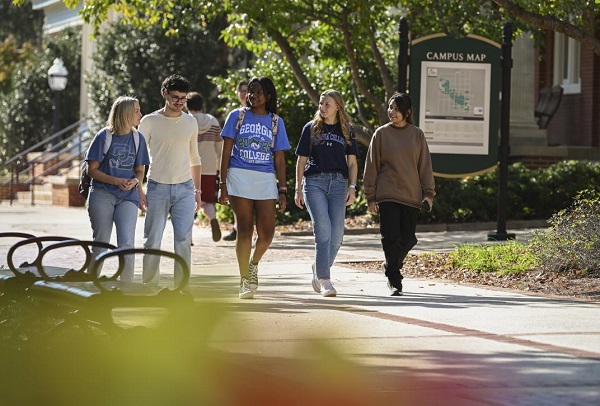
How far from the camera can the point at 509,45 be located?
17.4 m

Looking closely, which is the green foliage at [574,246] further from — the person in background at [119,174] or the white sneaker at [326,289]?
the person in background at [119,174]

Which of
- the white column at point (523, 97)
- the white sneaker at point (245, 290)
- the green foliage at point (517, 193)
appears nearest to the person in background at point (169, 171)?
the white sneaker at point (245, 290)

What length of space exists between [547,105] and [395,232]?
16.0m

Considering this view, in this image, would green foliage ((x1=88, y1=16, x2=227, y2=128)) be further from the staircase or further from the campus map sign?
the campus map sign

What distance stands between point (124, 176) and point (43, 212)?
693 inches

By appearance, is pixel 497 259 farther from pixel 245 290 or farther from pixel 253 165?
pixel 253 165

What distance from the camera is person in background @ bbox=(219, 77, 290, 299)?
11086 millimetres

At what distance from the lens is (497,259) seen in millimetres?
13539

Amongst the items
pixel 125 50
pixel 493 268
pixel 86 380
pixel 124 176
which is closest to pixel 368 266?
pixel 493 268

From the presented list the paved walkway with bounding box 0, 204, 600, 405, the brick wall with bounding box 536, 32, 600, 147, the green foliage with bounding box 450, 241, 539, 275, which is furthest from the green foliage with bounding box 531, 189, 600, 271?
the brick wall with bounding box 536, 32, 600, 147

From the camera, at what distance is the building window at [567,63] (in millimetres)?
28625

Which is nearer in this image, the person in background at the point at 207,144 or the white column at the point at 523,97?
the person in background at the point at 207,144

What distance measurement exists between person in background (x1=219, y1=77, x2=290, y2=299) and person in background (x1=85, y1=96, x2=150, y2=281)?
70cm

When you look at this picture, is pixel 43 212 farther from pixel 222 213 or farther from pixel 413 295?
pixel 413 295
